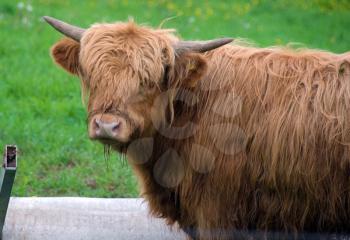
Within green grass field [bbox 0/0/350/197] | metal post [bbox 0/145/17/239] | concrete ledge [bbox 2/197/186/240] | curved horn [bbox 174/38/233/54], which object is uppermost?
curved horn [bbox 174/38/233/54]

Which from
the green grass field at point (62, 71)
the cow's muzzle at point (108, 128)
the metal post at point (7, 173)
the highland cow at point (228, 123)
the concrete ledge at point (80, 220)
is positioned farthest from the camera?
the green grass field at point (62, 71)

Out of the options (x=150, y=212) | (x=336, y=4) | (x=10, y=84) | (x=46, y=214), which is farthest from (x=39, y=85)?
(x=336, y=4)

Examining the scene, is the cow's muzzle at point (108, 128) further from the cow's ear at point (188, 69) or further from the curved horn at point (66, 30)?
the curved horn at point (66, 30)

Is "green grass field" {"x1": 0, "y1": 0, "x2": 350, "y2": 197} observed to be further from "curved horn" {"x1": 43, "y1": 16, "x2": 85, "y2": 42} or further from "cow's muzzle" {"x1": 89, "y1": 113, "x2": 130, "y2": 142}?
"cow's muzzle" {"x1": 89, "y1": 113, "x2": 130, "y2": 142}

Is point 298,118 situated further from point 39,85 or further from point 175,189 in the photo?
point 39,85

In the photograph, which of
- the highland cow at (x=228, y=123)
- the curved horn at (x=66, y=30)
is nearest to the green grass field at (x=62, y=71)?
the highland cow at (x=228, y=123)

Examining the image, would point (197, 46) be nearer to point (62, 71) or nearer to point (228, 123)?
Result: point (228, 123)

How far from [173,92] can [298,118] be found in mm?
709

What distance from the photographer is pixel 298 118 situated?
4.65 metres

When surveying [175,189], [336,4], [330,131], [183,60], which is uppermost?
[183,60]

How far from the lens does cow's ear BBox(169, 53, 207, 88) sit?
15.1 ft

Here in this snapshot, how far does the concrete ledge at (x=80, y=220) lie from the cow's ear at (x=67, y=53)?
118cm

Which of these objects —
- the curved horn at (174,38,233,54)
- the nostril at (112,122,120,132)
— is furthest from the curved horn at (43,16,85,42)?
the nostril at (112,122,120,132)

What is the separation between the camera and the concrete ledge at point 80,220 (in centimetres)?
541
